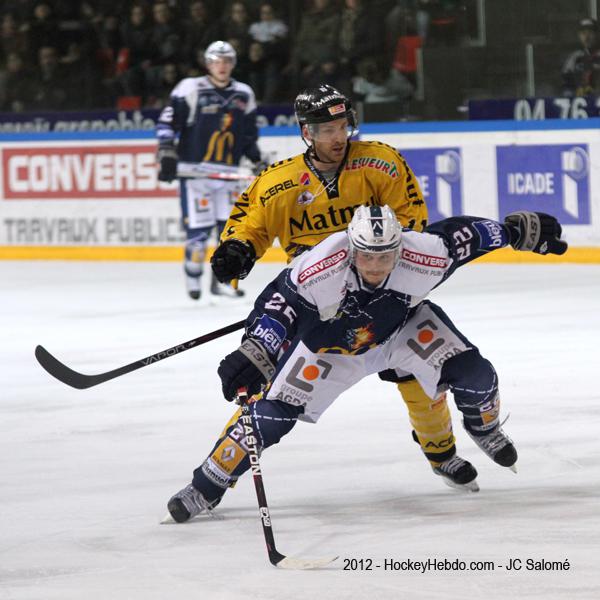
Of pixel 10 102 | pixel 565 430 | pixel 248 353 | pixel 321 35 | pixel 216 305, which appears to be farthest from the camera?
pixel 10 102

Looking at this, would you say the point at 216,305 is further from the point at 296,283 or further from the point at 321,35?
the point at 296,283

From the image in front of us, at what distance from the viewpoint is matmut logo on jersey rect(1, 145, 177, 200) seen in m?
13.2

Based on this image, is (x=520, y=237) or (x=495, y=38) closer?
(x=520, y=237)

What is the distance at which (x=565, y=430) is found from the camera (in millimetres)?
5883

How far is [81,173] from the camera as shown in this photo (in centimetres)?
1352

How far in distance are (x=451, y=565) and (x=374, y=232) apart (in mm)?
924

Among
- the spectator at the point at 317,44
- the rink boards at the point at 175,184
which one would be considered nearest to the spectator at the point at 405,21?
the spectator at the point at 317,44

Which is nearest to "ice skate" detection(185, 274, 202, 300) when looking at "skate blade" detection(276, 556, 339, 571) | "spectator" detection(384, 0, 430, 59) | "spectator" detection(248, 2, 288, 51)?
"spectator" detection(384, 0, 430, 59)

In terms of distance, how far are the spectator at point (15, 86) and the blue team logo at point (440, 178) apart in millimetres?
4409

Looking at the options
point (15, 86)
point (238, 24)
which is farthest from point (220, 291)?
point (15, 86)

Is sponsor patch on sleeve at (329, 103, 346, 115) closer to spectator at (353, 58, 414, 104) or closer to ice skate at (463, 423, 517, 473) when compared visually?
ice skate at (463, 423, 517, 473)

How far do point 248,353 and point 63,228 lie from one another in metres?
9.31

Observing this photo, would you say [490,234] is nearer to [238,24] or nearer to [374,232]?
[374,232]

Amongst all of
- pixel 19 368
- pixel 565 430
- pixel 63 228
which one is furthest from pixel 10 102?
pixel 565 430
